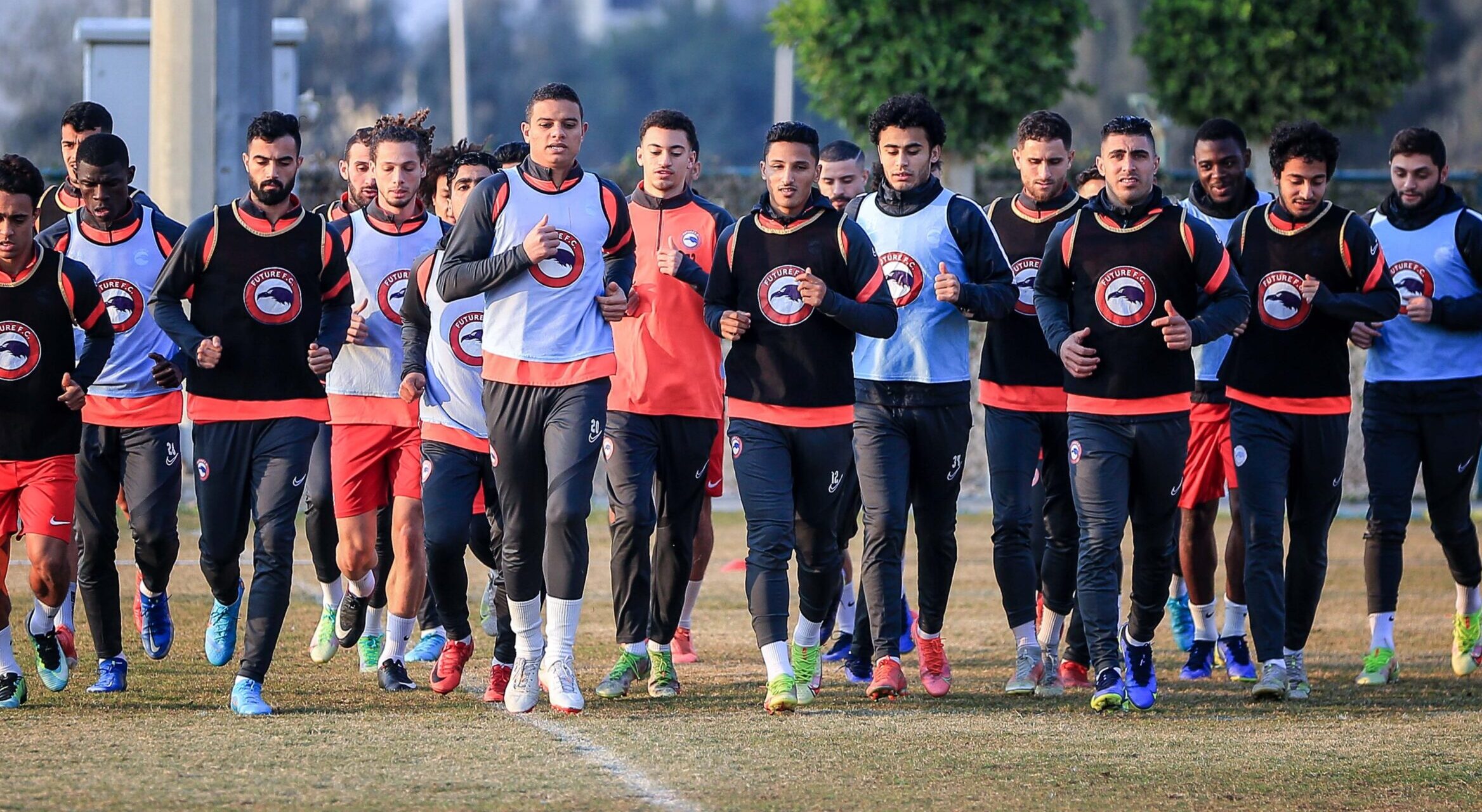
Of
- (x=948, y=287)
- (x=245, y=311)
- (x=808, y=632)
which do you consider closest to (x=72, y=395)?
(x=245, y=311)

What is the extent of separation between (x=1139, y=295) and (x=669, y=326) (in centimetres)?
204

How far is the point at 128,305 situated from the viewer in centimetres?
848

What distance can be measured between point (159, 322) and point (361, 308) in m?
1.27

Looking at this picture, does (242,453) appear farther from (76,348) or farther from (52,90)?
(52,90)

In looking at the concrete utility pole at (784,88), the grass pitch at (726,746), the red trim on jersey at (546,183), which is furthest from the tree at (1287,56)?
the concrete utility pole at (784,88)

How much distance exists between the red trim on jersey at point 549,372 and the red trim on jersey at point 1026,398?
203 centimetres

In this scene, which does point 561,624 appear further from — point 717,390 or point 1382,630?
point 1382,630

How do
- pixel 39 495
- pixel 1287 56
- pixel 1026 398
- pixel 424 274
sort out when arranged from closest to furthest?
1. pixel 39 495
2. pixel 424 274
3. pixel 1026 398
4. pixel 1287 56

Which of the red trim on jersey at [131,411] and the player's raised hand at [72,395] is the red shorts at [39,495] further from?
the red trim on jersey at [131,411]

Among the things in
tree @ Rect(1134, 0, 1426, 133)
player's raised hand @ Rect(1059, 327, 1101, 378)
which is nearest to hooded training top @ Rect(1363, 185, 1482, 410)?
player's raised hand @ Rect(1059, 327, 1101, 378)

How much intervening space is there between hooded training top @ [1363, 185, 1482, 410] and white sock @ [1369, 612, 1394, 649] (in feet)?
3.37

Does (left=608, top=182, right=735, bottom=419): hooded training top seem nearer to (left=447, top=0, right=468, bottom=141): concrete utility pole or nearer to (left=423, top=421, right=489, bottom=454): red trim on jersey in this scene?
(left=423, top=421, right=489, bottom=454): red trim on jersey

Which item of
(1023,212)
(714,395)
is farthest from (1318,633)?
(714,395)

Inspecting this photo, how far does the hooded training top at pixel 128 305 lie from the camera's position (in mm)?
8398
